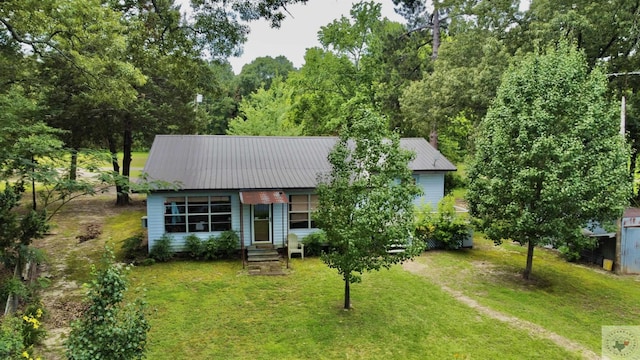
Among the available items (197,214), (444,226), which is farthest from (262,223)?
(444,226)

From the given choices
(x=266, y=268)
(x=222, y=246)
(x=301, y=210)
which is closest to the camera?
(x=266, y=268)

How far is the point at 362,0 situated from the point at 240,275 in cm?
2253

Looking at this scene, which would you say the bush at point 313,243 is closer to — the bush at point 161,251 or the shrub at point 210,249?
the shrub at point 210,249

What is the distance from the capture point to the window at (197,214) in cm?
1585

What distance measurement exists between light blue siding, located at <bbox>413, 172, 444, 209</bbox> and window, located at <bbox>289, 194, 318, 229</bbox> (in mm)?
5992

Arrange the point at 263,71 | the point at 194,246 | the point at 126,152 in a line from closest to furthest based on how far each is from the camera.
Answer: the point at 194,246, the point at 126,152, the point at 263,71

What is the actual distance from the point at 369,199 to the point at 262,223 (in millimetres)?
7471

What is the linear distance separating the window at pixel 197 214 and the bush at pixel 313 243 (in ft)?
10.5

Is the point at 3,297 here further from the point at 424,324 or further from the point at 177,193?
the point at 424,324

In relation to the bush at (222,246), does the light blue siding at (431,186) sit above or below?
above

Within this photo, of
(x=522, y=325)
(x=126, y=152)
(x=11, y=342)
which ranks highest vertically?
(x=126, y=152)

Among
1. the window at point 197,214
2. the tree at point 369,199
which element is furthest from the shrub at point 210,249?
the tree at point 369,199

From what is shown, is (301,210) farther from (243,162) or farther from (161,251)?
(161,251)

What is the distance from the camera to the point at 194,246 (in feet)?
51.3
